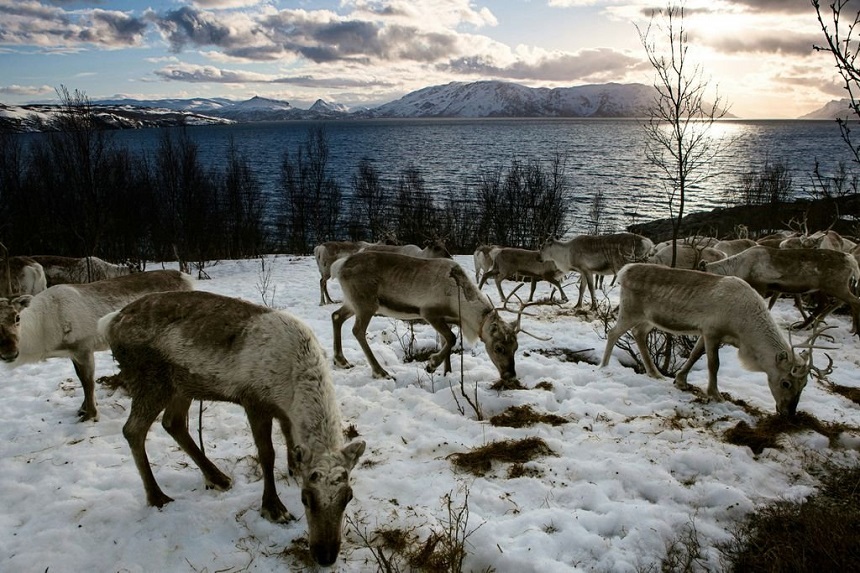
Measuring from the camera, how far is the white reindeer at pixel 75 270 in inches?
562

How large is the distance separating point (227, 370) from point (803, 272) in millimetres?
12272

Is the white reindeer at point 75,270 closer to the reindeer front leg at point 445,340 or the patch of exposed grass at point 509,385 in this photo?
the reindeer front leg at point 445,340

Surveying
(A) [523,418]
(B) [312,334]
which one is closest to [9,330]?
(B) [312,334]

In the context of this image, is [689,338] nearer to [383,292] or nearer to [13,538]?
[383,292]

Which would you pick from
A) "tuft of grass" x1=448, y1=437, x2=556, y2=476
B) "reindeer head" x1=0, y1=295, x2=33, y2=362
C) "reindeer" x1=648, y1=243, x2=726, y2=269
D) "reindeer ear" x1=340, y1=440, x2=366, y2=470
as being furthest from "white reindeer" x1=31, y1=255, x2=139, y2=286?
"reindeer" x1=648, y1=243, x2=726, y2=269

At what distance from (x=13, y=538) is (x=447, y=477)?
148 inches

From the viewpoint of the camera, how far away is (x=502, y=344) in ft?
23.8

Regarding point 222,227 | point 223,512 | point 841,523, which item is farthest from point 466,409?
point 222,227

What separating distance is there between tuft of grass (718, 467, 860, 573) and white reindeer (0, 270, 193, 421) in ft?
24.1

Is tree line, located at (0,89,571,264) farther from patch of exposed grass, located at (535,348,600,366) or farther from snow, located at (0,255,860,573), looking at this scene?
snow, located at (0,255,860,573)

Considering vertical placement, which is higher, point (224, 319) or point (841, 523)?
point (224, 319)

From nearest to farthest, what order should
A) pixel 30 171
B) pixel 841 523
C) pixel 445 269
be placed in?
pixel 841 523
pixel 445 269
pixel 30 171

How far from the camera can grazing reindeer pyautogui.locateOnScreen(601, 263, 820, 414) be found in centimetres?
645

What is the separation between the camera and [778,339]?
22.0 ft
